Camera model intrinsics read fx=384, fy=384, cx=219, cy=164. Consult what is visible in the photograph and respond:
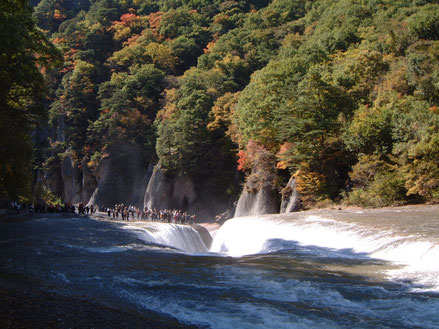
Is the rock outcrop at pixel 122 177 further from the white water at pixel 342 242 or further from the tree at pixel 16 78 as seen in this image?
the tree at pixel 16 78

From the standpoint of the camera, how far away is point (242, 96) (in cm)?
3972

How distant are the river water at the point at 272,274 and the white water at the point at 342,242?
54 millimetres

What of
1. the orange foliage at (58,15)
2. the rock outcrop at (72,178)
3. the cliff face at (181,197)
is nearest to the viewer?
the cliff face at (181,197)

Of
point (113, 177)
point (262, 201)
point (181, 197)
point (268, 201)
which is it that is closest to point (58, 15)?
point (113, 177)

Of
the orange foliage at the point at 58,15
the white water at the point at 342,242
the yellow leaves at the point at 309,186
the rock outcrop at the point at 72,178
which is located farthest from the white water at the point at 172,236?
the orange foliage at the point at 58,15

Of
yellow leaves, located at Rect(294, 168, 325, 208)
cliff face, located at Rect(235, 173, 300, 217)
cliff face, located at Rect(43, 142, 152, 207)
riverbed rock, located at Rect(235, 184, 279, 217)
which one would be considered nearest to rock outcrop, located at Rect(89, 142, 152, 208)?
cliff face, located at Rect(43, 142, 152, 207)

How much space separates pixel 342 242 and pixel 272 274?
6915 mm

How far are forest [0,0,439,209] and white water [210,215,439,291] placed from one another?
6853mm

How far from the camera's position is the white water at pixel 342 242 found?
11547 millimetres

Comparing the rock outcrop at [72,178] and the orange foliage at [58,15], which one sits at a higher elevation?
the orange foliage at [58,15]

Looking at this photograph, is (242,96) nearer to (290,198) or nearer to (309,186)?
(290,198)

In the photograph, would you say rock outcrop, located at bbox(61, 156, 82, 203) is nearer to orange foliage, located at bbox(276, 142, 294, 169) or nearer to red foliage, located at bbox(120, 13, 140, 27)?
red foliage, located at bbox(120, 13, 140, 27)

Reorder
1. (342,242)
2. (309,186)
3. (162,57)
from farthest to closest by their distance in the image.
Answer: (162,57), (309,186), (342,242)

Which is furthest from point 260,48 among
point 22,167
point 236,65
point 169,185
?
point 22,167
